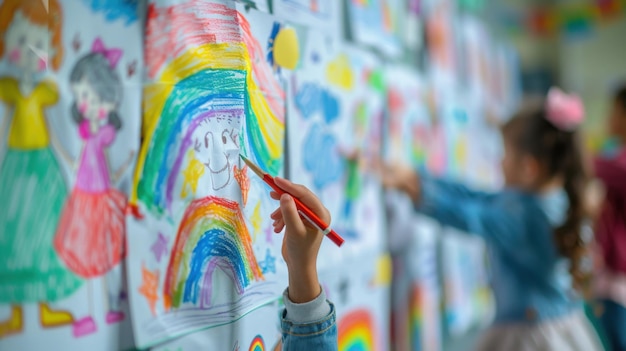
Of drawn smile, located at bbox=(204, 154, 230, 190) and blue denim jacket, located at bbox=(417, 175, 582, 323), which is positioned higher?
drawn smile, located at bbox=(204, 154, 230, 190)

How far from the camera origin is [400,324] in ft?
3.88

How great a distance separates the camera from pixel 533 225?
3.70 feet

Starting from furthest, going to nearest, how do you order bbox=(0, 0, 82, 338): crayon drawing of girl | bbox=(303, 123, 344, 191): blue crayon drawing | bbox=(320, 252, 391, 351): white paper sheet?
1. bbox=(320, 252, 391, 351): white paper sheet
2. bbox=(303, 123, 344, 191): blue crayon drawing
3. bbox=(0, 0, 82, 338): crayon drawing of girl

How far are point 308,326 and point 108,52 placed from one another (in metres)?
0.35

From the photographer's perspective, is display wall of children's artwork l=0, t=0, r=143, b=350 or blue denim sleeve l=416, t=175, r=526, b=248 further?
blue denim sleeve l=416, t=175, r=526, b=248

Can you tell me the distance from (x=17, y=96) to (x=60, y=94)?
5cm

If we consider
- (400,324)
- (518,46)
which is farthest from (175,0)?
(518,46)

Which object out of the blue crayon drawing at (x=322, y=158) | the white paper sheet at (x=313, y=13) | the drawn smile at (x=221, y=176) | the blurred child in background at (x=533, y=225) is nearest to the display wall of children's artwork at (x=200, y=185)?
the drawn smile at (x=221, y=176)

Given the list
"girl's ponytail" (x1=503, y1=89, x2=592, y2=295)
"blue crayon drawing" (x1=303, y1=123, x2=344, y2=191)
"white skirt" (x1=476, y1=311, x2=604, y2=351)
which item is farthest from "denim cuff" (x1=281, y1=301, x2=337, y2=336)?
"girl's ponytail" (x1=503, y1=89, x2=592, y2=295)

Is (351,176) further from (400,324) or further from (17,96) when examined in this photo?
(17,96)

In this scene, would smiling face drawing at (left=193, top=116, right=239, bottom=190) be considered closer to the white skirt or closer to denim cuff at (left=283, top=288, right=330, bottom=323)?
denim cuff at (left=283, top=288, right=330, bottom=323)

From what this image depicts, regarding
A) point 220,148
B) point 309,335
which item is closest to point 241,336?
point 309,335

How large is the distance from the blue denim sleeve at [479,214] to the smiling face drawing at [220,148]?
25.6 inches

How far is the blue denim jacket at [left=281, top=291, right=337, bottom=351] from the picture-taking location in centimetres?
55
